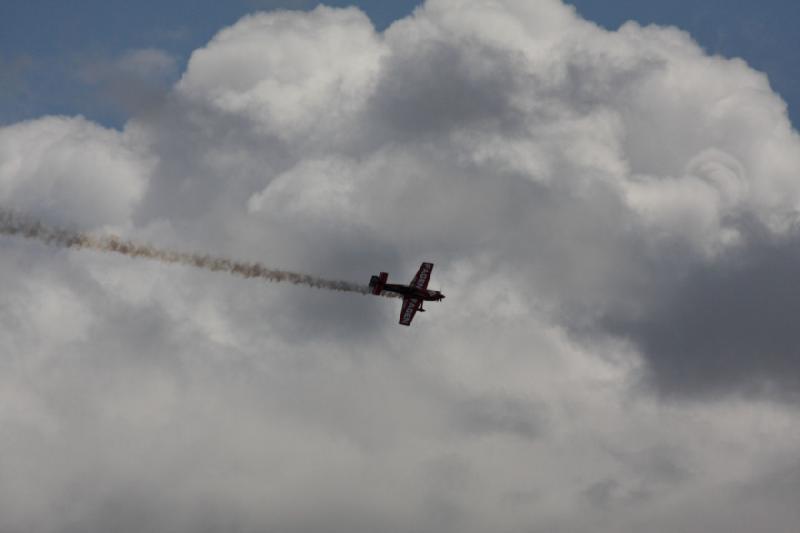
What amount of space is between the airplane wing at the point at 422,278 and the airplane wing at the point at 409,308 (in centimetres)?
206

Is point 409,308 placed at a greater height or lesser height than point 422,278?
lesser

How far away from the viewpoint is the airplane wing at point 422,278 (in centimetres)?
14588

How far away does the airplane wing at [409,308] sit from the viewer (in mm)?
143500

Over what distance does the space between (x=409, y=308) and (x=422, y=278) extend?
17.1 feet

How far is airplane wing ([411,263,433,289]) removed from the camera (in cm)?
14588

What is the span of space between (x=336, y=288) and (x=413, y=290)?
1390 cm

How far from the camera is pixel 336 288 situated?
5285 inches

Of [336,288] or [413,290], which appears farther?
[413,290]

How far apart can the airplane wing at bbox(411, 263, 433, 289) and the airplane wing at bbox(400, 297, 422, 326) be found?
6.75 feet

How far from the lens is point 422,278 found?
481 feet

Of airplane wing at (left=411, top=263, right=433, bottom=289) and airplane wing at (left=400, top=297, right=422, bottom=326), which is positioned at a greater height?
airplane wing at (left=411, top=263, right=433, bottom=289)

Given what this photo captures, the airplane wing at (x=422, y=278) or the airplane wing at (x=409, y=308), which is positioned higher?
the airplane wing at (x=422, y=278)

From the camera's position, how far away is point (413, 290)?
472ft

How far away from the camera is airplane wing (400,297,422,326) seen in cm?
14350
